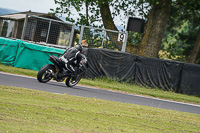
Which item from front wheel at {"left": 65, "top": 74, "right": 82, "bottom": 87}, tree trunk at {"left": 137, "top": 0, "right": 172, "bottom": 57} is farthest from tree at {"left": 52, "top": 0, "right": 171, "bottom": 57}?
front wheel at {"left": 65, "top": 74, "right": 82, "bottom": 87}

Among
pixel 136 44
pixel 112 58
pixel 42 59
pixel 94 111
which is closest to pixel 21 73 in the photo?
pixel 42 59

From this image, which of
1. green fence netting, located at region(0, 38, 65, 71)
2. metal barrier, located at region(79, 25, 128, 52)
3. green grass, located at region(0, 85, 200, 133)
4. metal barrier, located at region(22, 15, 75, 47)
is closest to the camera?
green grass, located at region(0, 85, 200, 133)

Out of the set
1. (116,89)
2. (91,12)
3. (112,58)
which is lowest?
(116,89)

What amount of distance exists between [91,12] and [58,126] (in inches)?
784

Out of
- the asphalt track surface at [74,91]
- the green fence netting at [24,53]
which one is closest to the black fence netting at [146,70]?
the green fence netting at [24,53]

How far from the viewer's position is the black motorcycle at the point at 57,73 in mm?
12211

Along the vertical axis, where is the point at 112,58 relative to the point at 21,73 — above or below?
above

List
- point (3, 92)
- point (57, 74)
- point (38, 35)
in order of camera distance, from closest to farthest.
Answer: point (3, 92), point (57, 74), point (38, 35)

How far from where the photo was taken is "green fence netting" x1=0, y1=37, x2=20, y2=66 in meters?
17.2

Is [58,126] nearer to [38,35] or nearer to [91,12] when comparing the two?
Answer: [38,35]

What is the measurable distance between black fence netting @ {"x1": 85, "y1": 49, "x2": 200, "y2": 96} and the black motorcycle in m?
4.22

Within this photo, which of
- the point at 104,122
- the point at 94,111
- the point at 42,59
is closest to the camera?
the point at 104,122

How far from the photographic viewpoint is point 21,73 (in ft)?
50.4

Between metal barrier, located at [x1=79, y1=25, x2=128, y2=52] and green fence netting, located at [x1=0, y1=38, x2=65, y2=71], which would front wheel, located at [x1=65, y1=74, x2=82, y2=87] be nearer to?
green fence netting, located at [x1=0, y1=38, x2=65, y2=71]
